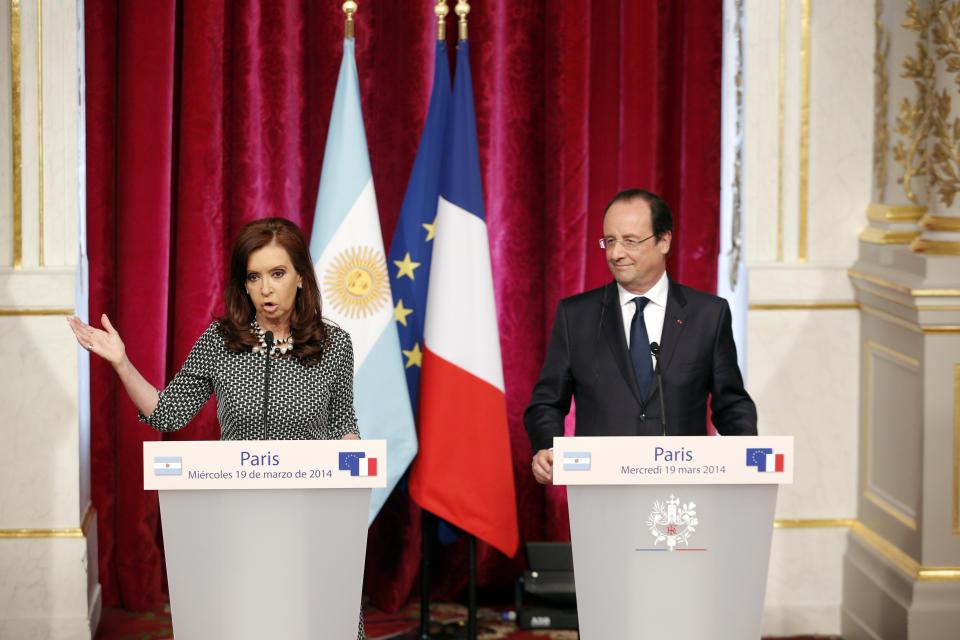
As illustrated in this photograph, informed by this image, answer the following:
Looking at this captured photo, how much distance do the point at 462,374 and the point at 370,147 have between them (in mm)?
1170

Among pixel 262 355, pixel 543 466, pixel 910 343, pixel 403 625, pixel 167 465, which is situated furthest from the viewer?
pixel 403 625

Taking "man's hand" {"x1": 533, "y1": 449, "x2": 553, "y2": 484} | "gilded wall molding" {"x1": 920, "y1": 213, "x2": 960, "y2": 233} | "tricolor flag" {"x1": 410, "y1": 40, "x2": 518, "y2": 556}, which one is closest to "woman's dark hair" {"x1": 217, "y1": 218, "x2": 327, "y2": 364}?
"man's hand" {"x1": 533, "y1": 449, "x2": 553, "y2": 484}

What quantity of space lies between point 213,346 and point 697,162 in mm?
2556

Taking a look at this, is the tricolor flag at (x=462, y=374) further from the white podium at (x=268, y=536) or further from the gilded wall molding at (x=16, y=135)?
the white podium at (x=268, y=536)

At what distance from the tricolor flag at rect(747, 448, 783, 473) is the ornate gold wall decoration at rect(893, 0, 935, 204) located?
2.28 m

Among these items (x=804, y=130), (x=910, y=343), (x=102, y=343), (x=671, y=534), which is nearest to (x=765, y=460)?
(x=671, y=534)

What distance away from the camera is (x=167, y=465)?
2.16 m

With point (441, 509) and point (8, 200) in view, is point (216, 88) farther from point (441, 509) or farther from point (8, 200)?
point (441, 509)

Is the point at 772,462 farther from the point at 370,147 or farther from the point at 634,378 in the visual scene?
the point at 370,147

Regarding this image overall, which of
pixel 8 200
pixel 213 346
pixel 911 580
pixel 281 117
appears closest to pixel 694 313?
pixel 213 346

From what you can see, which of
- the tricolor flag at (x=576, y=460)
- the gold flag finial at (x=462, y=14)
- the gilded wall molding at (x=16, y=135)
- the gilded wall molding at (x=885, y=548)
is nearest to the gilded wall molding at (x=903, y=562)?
the gilded wall molding at (x=885, y=548)

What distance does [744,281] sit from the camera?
434cm

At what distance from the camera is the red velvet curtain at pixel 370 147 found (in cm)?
445

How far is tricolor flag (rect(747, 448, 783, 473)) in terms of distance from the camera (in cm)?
224
